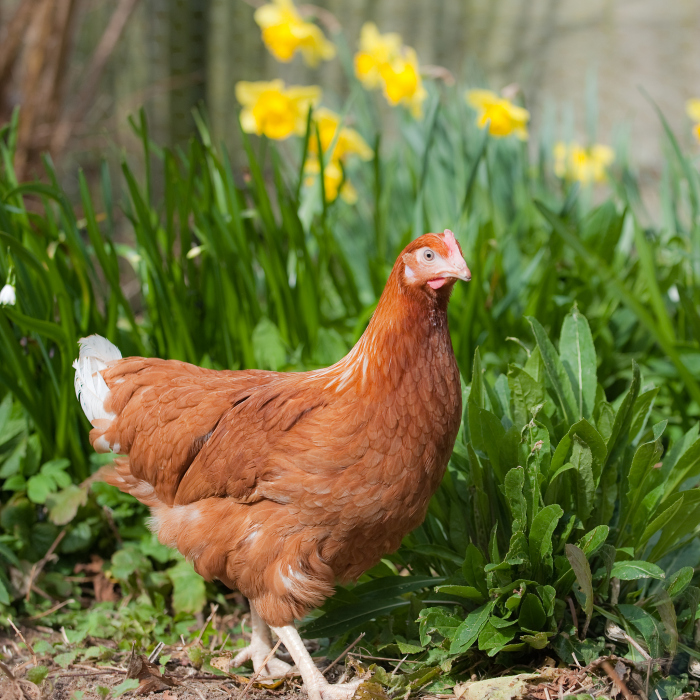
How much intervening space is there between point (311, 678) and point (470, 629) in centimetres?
40

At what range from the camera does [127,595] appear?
7.27ft

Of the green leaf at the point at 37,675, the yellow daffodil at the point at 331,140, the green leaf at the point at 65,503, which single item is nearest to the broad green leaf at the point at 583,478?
the green leaf at the point at 37,675

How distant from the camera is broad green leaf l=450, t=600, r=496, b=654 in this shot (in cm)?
157

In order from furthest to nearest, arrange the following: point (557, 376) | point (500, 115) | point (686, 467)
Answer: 1. point (500, 115)
2. point (557, 376)
3. point (686, 467)

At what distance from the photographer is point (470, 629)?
1596mm

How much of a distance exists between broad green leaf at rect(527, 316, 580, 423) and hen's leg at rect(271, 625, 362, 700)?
2.91 ft

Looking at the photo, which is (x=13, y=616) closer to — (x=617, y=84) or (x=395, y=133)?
(x=395, y=133)

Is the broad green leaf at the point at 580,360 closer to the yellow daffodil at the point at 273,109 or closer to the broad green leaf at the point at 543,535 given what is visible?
the broad green leaf at the point at 543,535

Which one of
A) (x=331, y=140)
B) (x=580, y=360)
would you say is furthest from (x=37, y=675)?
(x=331, y=140)

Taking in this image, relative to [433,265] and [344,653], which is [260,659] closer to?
[344,653]

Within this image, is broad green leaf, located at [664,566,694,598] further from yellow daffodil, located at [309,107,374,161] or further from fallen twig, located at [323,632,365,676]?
yellow daffodil, located at [309,107,374,161]

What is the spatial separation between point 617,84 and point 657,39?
0.41 metres

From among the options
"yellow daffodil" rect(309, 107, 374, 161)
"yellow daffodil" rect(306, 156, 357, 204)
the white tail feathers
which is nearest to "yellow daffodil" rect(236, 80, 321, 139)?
"yellow daffodil" rect(309, 107, 374, 161)

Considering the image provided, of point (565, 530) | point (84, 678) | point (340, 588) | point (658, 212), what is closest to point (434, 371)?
point (565, 530)
